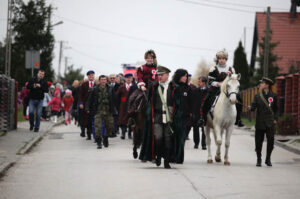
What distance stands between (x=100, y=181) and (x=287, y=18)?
51.4 meters

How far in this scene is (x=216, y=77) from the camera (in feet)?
46.0

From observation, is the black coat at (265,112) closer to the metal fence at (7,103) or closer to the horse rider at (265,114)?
the horse rider at (265,114)

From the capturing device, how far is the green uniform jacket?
12.3m

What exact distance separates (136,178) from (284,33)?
4807cm

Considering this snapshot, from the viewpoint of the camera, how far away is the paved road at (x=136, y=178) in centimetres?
907

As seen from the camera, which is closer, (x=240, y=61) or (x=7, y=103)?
(x=7, y=103)

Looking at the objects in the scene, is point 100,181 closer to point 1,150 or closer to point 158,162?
point 158,162

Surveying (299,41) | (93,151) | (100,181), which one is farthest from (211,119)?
(299,41)

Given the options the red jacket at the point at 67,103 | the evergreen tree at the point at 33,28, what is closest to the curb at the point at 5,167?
the red jacket at the point at 67,103

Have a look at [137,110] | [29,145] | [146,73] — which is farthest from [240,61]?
[137,110]

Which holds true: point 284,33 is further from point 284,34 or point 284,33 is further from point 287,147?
point 287,147

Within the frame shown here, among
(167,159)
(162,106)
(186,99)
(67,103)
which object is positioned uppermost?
(186,99)

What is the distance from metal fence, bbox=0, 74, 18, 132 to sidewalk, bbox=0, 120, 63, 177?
0.33 meters

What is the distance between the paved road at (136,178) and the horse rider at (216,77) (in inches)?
50.6
